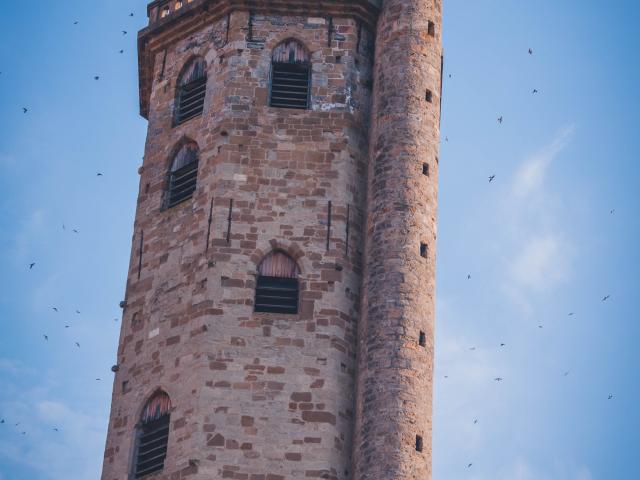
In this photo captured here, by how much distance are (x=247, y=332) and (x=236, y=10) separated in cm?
915

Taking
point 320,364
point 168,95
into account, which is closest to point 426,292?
point 320,364

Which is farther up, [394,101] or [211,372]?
[394,101]

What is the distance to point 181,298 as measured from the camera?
39.9 m

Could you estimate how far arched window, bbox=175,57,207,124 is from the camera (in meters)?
43.4

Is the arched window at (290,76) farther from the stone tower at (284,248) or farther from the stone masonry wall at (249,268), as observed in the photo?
the stone masonry wall at (249,268)

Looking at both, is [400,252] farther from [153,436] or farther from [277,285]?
[153,436]

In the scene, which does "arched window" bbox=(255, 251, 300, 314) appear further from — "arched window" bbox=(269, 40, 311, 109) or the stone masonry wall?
"arched window" bbox=(269, 40, 311, 109)

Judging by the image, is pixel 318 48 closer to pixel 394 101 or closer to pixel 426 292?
pixel 394 101

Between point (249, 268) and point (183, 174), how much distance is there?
13.0 feet

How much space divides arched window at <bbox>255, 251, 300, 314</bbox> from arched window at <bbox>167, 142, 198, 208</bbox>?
3124 mm

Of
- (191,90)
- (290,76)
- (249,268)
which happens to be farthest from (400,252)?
(191,90)

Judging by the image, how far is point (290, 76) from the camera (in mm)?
42812

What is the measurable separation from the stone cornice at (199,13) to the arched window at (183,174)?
11.8ft

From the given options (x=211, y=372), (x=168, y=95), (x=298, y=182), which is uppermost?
(x=168, y=95)
